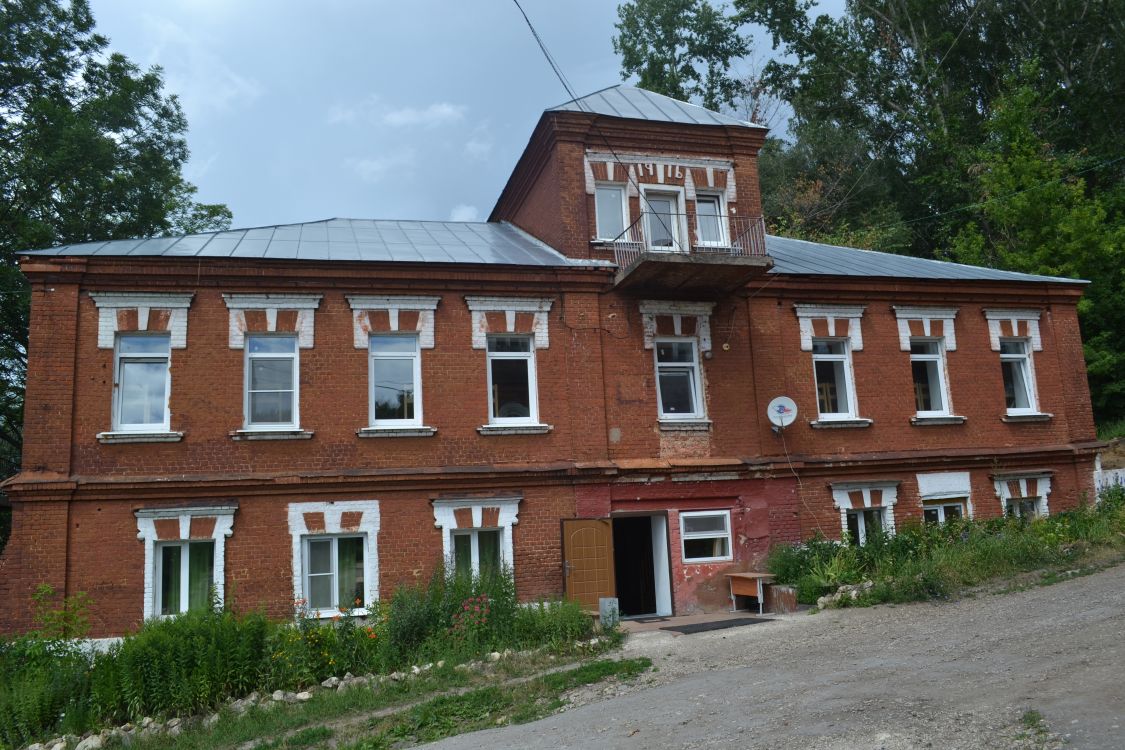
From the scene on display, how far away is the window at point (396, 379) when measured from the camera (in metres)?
15.8

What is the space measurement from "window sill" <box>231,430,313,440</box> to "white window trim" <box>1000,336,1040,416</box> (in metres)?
14.8

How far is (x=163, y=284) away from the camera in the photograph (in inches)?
590

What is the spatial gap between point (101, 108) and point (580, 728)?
2219cm

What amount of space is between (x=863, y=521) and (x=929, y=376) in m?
3.71

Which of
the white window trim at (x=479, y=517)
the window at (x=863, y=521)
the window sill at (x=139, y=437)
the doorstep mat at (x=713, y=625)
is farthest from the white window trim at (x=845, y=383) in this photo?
the window sill at (x=139, y=437)

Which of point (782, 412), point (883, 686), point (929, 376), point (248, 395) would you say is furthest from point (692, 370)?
point (883, 686)

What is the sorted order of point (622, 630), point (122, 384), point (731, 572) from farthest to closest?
1. point (731, 572)
2. point (122, 384)
3. point (622, 630)

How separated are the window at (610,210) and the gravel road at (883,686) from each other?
825cm

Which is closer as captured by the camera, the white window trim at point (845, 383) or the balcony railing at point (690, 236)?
the balcony railing at point (690, 236)

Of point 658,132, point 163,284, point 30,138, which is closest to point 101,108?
point 30,138

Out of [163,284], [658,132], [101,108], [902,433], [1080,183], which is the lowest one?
[902,433]

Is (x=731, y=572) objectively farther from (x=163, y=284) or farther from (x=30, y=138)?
(x=30, y=138)

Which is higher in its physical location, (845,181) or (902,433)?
(845,181)

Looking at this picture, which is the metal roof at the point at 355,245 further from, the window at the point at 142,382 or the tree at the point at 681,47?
the tree at the point at 681,47
